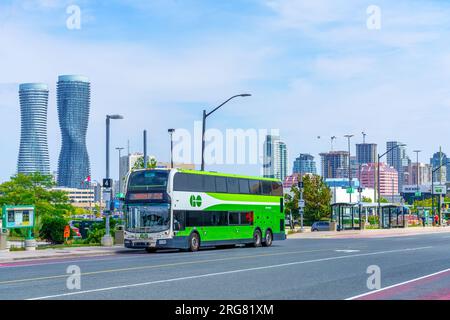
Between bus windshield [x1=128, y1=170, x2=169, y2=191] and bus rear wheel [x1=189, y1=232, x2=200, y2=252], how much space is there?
3137mm

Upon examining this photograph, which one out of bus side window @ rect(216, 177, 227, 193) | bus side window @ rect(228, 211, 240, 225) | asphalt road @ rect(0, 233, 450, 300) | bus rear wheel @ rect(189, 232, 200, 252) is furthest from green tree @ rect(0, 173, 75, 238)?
asphalt road @ rect(0, 233, 450, 300)

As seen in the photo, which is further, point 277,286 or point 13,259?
point 13,259

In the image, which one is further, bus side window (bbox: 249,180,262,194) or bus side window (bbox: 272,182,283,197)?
bus side window (bbox: 272,182,283,197)

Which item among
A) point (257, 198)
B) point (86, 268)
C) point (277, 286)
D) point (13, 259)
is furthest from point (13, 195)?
point (277, 286)

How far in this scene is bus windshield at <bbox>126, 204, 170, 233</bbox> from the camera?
33312 millimetres

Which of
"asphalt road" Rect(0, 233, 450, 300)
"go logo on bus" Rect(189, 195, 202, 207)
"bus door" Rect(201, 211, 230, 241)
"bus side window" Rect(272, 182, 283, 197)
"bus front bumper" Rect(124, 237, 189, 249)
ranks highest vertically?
"bus side window" Rect(272, 182, 283, 197)

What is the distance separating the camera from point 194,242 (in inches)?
1379

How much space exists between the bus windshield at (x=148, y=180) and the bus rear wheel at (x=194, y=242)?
314 cm

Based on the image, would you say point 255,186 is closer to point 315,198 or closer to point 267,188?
point 267,188

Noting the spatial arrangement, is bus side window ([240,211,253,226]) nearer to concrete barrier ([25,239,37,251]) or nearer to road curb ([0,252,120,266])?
road curb ([0,252,120,266])

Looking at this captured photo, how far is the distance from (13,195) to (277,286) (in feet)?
236
